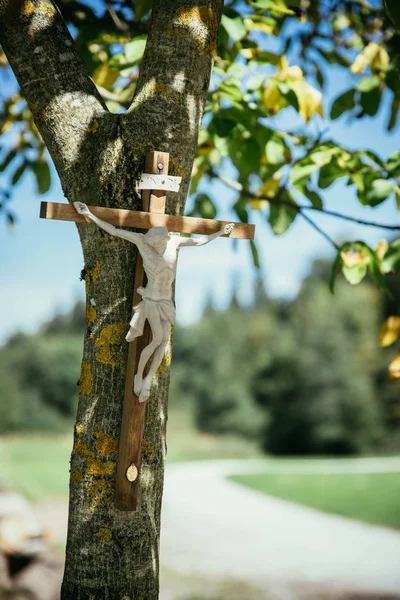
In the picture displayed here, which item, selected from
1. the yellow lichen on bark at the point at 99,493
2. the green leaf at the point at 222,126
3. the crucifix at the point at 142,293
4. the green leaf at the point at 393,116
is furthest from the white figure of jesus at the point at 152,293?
the green leaf at the point at 393,116

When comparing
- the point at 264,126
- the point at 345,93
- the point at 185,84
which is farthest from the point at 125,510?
the point at 345,93

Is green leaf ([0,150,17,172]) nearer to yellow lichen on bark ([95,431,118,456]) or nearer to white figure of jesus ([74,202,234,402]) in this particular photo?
white figure of jesus ([74,202,234,402])

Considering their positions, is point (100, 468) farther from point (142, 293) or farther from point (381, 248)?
point (381, 248)

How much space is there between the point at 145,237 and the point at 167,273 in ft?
0.41

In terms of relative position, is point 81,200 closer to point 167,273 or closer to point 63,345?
point 167,273

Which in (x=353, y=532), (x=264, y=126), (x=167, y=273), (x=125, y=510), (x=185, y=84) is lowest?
(x=353, y=532)

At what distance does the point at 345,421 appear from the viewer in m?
22.5

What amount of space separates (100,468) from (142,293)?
0.51 meters

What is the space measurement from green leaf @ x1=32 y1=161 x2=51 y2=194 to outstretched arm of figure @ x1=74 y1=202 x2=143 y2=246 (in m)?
1.57

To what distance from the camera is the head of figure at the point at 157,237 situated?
6.13 ft

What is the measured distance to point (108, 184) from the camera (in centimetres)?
194

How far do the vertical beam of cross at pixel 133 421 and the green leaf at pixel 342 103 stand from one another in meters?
1.20

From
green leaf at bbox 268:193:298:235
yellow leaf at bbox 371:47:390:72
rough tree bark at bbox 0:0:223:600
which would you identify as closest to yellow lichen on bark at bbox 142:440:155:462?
rough tree bark at bbox 0:0:223:600

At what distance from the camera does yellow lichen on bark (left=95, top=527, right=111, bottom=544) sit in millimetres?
1842
